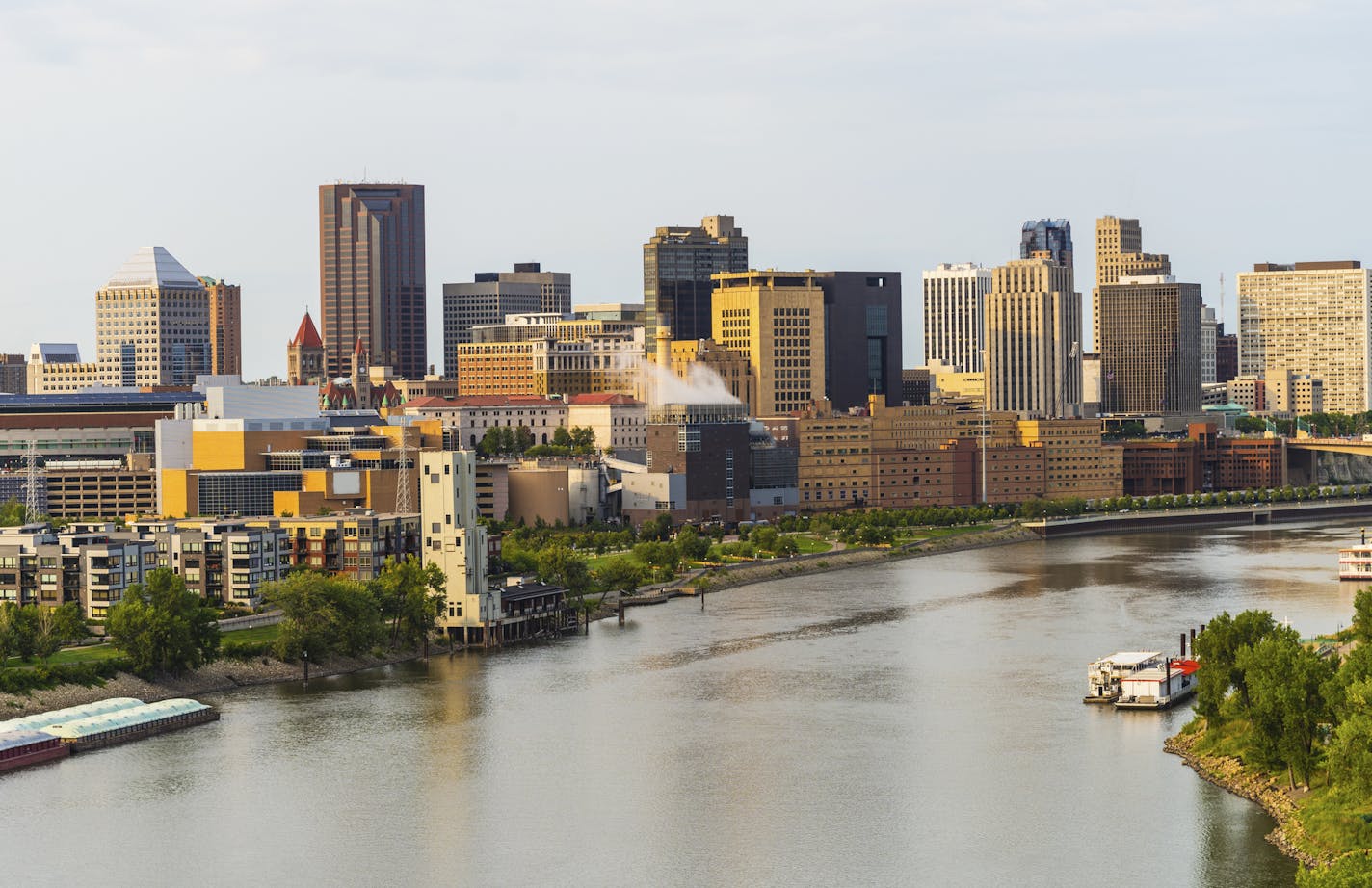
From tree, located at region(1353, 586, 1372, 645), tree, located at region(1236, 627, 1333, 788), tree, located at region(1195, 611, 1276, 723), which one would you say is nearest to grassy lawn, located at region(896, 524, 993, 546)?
tree, located at region(1353, 586, 1372, 645)

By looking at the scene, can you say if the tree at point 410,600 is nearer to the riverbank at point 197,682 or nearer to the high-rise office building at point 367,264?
the riverbank at point 197,682

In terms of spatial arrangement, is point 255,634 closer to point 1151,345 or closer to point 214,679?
point 214,679

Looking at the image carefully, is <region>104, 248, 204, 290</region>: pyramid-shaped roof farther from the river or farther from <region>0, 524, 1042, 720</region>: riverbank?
the river

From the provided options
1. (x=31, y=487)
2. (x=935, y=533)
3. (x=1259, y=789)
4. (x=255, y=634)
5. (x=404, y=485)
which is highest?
(x=404, y=485)

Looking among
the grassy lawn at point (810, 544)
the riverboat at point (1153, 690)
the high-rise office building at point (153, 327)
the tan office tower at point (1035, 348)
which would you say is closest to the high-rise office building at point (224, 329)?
the high-rise office building at point (153, 327)

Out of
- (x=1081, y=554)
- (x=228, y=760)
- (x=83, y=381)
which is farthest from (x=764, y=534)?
(x=83, y=381)

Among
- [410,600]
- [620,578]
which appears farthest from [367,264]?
[410,600]

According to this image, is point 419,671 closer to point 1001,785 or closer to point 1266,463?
point 1001,785
